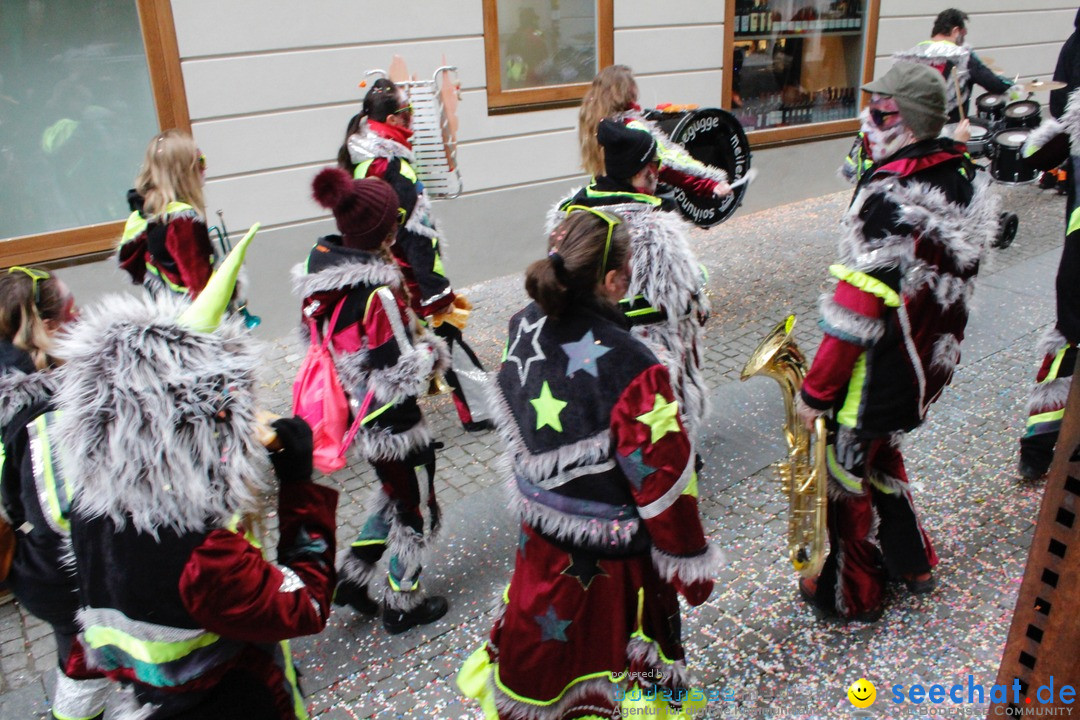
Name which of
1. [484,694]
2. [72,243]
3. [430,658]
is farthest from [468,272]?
[484,694]

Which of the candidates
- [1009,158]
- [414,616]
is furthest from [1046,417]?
[1009,158]

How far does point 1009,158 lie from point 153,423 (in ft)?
31.8

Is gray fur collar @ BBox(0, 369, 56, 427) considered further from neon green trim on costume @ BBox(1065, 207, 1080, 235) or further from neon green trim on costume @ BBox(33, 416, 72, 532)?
neon green trim on costume @ BBox(1065, 207, 1080, 235)

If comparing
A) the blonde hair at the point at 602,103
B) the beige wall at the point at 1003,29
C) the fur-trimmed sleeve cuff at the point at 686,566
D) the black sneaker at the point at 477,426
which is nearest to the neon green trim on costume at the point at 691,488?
the fur-trimmed sleeve cuff at the point at 686,566

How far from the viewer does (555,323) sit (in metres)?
2.30

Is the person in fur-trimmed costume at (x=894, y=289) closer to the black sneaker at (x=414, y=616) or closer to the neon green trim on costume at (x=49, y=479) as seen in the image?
the black sneaker at (x=414, y=616)

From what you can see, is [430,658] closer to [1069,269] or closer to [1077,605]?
[1077,605]

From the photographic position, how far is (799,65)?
1090 cm

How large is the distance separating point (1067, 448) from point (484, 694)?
193cm

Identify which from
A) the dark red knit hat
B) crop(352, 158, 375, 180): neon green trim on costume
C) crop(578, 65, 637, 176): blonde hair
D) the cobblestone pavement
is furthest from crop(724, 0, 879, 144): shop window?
the dark red knit hat

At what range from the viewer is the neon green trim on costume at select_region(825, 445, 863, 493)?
10.6ft

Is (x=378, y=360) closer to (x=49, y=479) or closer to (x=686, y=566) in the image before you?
(x=49, y=479)

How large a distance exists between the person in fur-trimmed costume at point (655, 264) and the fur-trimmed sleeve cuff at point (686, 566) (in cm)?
129

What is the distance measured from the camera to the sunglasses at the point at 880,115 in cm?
309
